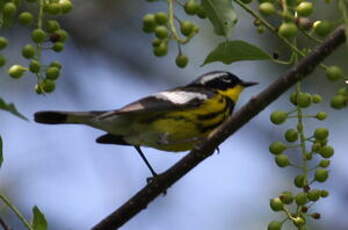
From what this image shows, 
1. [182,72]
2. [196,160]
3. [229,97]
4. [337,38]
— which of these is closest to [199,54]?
[182,72]

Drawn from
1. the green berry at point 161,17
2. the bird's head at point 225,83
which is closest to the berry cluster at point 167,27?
the green berry at point 161,17

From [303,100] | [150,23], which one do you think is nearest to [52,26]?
[150,23]

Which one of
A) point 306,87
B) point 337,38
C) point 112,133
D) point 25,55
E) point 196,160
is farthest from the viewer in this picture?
point 306,87

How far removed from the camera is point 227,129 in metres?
2.44

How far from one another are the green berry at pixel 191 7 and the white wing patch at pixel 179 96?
1.95 metres

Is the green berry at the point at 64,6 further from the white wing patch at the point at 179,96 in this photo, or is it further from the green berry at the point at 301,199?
the white wing patch at the point at 179,96

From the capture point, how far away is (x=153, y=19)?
2445mm

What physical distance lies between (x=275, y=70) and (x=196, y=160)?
15.8 feet

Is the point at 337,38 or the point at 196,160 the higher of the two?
the point at 337,38

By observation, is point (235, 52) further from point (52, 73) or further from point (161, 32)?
point (52, 73)

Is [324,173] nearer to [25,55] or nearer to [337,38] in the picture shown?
[337,38]

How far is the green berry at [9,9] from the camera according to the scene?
2.28 metres

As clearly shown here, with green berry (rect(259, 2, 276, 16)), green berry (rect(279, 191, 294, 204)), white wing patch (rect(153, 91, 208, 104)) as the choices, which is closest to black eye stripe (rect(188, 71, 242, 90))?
white wing patch (rect(153, 91, 208, 104))

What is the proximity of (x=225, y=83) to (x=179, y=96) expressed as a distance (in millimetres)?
557
